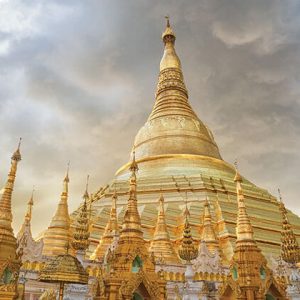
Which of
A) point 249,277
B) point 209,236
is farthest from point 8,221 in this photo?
point 209,236

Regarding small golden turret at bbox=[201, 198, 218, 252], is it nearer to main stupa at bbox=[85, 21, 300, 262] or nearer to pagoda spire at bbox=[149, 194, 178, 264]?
main stupa at bbox=[85, 21, 300, 262]

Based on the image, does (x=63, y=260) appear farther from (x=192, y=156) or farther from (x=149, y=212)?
(x=192, y=156)

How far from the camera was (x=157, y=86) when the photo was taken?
35062 mm

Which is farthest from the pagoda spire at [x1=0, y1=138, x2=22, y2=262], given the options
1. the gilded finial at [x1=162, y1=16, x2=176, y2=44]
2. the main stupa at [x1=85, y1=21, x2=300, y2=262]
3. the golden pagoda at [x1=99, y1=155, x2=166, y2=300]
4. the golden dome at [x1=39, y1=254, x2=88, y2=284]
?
the gilded finial at [x1=162, y1=16, x2=176, y2=44]

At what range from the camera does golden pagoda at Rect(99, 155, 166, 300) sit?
26.7ft

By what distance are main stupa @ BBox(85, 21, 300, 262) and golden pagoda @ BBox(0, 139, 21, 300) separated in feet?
23.6

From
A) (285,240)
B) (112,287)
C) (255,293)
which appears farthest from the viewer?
(285,240)

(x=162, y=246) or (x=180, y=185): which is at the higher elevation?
(x=180, y=185)

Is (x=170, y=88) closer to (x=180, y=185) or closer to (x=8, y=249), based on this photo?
(x=180, y=185)

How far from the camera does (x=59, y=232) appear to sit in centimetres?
1780

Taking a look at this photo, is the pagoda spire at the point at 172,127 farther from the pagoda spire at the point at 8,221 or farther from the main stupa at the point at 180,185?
the pagoda spire at the point at 8,221

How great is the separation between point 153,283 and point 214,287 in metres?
5.10

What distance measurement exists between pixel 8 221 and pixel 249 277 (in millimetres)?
6828

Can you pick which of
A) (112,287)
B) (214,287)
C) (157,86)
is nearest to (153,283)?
(112,287)
